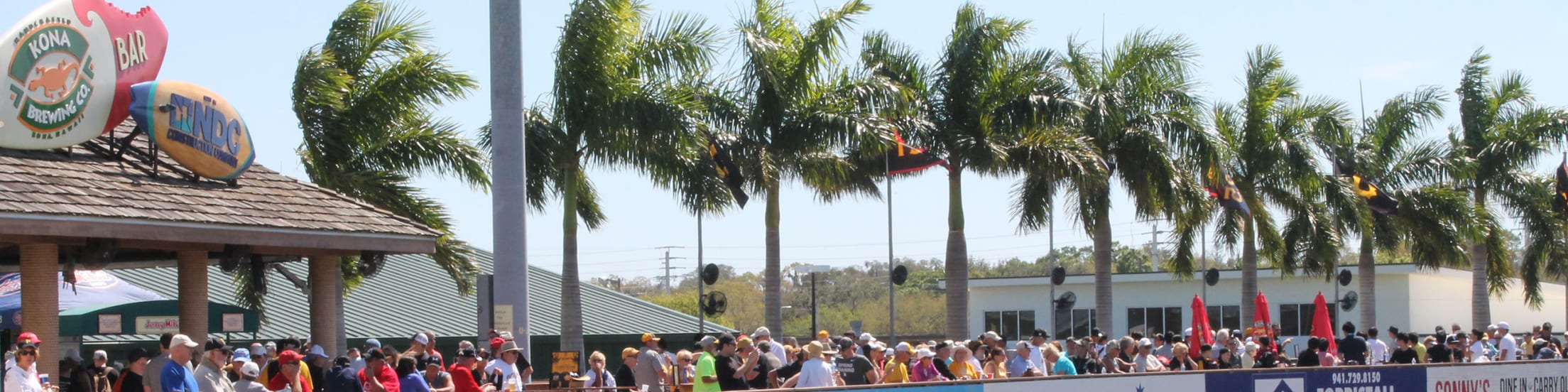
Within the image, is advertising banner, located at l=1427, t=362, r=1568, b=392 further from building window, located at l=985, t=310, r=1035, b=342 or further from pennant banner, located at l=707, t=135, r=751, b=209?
building window, located at l=985, t=310, r=1035, b=342

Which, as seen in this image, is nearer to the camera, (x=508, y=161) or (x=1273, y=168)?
(x=508, y=161)

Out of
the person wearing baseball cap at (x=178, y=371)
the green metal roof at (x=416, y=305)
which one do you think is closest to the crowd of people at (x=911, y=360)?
the person wearing baseball cap at (x=178, y=371)

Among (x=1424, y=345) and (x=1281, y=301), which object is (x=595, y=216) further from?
(x=1281, y=301)

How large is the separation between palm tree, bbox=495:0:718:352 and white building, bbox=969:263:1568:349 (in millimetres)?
26020

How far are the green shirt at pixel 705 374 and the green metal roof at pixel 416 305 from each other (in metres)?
14.7

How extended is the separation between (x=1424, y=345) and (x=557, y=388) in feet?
54.8

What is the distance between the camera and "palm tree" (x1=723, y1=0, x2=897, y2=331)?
81.4ft

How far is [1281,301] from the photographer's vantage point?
4772 cm

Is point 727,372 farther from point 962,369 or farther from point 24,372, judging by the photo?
point 24,372

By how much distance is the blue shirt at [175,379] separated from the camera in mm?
A: 10289

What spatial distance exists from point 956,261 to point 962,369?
1259 centimetres

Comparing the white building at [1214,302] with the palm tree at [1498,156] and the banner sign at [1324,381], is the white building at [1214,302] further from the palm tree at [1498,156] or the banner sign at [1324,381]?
the banner sign at [1324,381]

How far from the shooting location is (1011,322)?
52250 millimetres

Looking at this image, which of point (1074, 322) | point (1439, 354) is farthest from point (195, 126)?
point (1074, 322)
